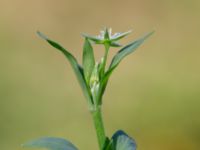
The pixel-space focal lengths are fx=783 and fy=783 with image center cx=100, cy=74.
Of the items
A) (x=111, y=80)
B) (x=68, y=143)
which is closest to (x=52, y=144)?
(x=68, y=143)

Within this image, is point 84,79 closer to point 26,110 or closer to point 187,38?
point 26,110

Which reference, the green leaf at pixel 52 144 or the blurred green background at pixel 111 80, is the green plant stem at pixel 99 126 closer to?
the green leaf at pixel 52 144

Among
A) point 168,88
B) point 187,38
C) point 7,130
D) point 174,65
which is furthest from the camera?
point 187,38

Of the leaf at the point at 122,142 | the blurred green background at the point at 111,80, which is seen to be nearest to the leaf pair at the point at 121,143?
the leaf at the point at 122,142

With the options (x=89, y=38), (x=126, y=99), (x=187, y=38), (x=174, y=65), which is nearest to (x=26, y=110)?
(x=126, y=99)

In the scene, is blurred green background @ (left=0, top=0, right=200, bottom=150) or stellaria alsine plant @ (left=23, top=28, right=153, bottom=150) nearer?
stellaria alsine plant @ (left=23, top=28, right=153, bottom=150)

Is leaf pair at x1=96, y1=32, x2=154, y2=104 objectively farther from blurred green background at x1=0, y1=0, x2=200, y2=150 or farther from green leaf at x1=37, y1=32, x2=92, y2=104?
blurred green background at x1=0, y1=0, x2=200, y2=150

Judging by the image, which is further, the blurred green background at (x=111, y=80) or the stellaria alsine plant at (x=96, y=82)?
the blurred green background at (x=111, y=80)

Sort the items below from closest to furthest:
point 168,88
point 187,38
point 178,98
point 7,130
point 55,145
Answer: point 55,145
point 7,130
point 178,98
point 168,88
point 187,38

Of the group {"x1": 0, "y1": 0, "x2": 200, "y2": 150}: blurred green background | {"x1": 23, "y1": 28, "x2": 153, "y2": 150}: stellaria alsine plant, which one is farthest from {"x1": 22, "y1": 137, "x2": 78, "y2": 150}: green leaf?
{"x1": 0, "y1": 0, "x2": 200, "y2": 150}: blurred green background
